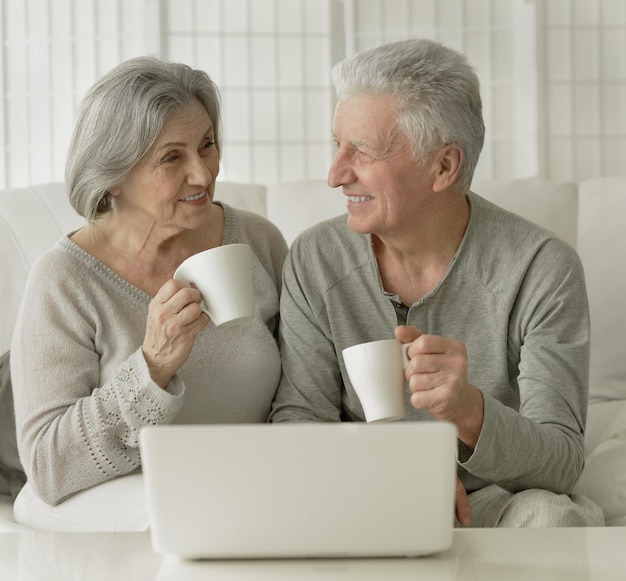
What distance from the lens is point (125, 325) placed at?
5.39 feet

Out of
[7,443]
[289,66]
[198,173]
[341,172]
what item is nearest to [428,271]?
[341,172]

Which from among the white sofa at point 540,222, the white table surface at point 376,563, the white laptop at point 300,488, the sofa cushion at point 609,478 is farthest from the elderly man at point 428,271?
the white laptop at point 300,488

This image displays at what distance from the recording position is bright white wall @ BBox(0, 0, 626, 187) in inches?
163

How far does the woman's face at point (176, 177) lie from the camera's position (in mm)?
1655

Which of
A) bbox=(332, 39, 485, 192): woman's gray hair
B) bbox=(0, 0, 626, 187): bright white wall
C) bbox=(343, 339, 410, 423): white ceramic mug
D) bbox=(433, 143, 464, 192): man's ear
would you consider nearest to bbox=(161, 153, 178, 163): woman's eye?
bbox=(332, 39, 485, 192): woman's gray hair

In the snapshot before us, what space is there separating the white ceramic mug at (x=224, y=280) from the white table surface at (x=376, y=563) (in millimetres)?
452

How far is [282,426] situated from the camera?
2.60 ft

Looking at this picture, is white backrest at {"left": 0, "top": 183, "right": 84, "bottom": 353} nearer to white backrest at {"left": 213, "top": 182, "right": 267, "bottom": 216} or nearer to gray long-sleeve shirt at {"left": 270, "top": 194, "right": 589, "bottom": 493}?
white backrest at {"left": 213, "top": 182, "right": 267, "bottom": 216}

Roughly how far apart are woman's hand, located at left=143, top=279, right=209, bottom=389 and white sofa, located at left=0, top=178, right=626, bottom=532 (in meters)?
0.60

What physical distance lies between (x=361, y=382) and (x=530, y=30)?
127 inches

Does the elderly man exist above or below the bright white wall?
below

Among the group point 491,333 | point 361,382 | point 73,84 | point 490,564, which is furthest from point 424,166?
point 73,84

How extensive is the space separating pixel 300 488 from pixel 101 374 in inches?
35.0

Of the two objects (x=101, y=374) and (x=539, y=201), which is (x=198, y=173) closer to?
(x=101, y=374)
